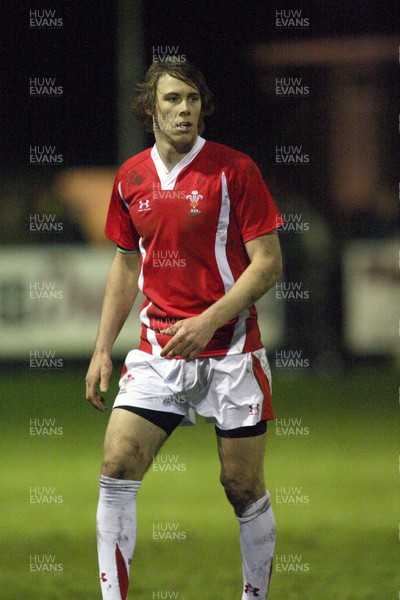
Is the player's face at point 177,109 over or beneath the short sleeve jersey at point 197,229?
over

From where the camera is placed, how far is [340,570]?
21.0ft

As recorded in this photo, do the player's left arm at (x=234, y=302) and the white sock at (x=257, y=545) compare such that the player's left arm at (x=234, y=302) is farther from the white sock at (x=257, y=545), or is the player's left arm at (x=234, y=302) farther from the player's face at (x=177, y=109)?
the white sock at (x=257, y=545)

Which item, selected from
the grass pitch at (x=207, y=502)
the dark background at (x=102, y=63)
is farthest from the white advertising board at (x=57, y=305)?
the dark background at (x=102, y=63)

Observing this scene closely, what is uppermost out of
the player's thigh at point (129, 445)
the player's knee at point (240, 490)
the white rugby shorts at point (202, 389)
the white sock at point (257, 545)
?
the white rugby shorts at point (202, 389)

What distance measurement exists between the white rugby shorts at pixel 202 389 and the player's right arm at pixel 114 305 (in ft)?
0.46

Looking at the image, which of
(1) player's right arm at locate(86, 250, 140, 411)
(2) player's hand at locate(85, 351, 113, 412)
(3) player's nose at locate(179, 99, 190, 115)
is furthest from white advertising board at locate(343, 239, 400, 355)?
(3) player's nose at locate(179, 99, 190, 115)

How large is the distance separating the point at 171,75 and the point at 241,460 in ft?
5.05

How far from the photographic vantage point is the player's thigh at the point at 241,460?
518 centimetres

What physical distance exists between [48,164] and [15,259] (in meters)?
7.59

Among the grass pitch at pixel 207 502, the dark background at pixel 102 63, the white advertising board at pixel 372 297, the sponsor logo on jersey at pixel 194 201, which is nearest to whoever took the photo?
the sponsor logo on jersey at pixel 194 201

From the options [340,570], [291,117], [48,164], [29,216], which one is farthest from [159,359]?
[291,117]

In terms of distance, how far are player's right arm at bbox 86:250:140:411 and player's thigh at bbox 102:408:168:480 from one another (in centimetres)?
28

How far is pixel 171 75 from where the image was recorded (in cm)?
523

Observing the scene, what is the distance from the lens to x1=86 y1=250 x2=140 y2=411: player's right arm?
5.37 metres
